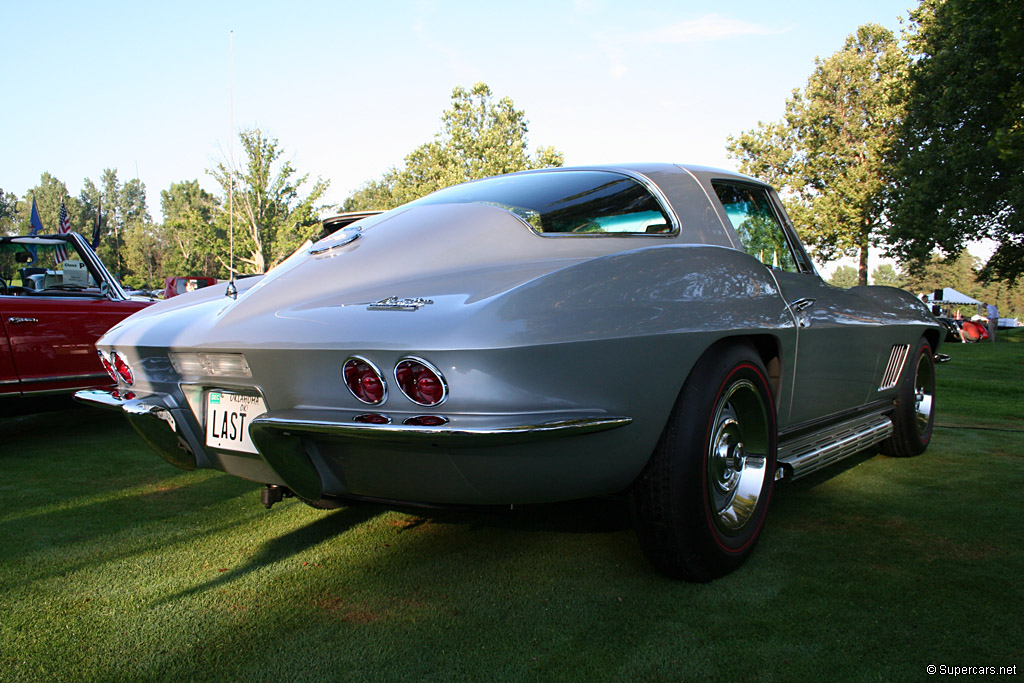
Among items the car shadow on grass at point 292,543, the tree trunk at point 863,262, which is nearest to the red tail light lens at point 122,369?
the car shadow on grass at point 292,543

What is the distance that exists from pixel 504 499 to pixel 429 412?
13.9 inches

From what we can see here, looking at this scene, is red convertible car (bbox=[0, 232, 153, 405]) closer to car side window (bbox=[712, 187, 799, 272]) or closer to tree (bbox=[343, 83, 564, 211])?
car side window (bbox=[712, 187, 799, 272])

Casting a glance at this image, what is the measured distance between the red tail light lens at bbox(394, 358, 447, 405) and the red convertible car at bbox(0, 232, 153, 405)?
4229mm

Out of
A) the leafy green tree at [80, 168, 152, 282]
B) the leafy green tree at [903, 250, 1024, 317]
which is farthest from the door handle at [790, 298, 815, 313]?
the leafy green tree at [80, 168, 152, 282]

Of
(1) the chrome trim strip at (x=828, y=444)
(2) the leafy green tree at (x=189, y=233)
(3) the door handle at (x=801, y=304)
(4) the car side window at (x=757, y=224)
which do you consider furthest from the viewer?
(2) the leafy green tree at (x=189, y=233)

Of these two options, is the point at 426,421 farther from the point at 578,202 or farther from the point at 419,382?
the point at 578,202

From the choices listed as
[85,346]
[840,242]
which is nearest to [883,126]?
[840,242]

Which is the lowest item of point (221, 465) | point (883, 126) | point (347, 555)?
point (347, 555)

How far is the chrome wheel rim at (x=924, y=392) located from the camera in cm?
459

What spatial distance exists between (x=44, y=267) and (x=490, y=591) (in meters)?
5.03

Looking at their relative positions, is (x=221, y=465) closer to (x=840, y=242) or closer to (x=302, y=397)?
(x=302, y=397)

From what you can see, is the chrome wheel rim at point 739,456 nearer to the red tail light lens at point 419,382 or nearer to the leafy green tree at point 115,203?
the red tail light lens at point 419,382

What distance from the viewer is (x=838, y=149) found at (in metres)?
31.0

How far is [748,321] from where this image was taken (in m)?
2.55
